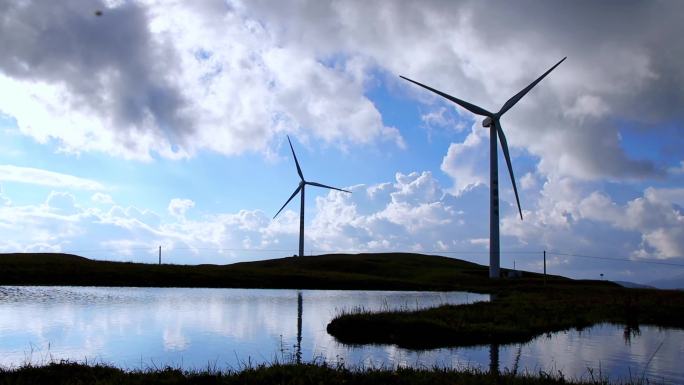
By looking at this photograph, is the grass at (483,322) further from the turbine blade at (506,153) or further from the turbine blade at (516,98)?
the turbine blade at (516,98)

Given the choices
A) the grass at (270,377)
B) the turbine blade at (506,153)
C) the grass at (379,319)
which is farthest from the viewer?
the turbine blade at (506,153)

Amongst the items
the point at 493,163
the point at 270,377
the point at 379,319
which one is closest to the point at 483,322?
the point at 379,319

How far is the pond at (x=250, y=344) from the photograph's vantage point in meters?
23.1

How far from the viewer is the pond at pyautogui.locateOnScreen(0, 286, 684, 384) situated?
75.8ft

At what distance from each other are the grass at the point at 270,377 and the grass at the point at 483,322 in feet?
34.3

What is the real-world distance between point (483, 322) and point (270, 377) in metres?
21.2

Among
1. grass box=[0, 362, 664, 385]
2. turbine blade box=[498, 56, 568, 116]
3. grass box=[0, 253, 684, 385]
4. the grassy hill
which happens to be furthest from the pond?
turbine blade box=[498, 56, 568, 116]

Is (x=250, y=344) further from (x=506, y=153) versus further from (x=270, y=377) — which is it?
(x=506, y=153)

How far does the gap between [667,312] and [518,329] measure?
17.9m

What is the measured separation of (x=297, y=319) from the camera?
38.0 m

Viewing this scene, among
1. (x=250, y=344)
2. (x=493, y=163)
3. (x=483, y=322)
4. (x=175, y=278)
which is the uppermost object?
(x=493, y=163)

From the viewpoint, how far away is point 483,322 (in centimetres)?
3556

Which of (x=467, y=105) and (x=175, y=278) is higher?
(x=467, y=105)

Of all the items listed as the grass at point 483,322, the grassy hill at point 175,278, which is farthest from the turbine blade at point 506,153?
the grass at point 483,322
